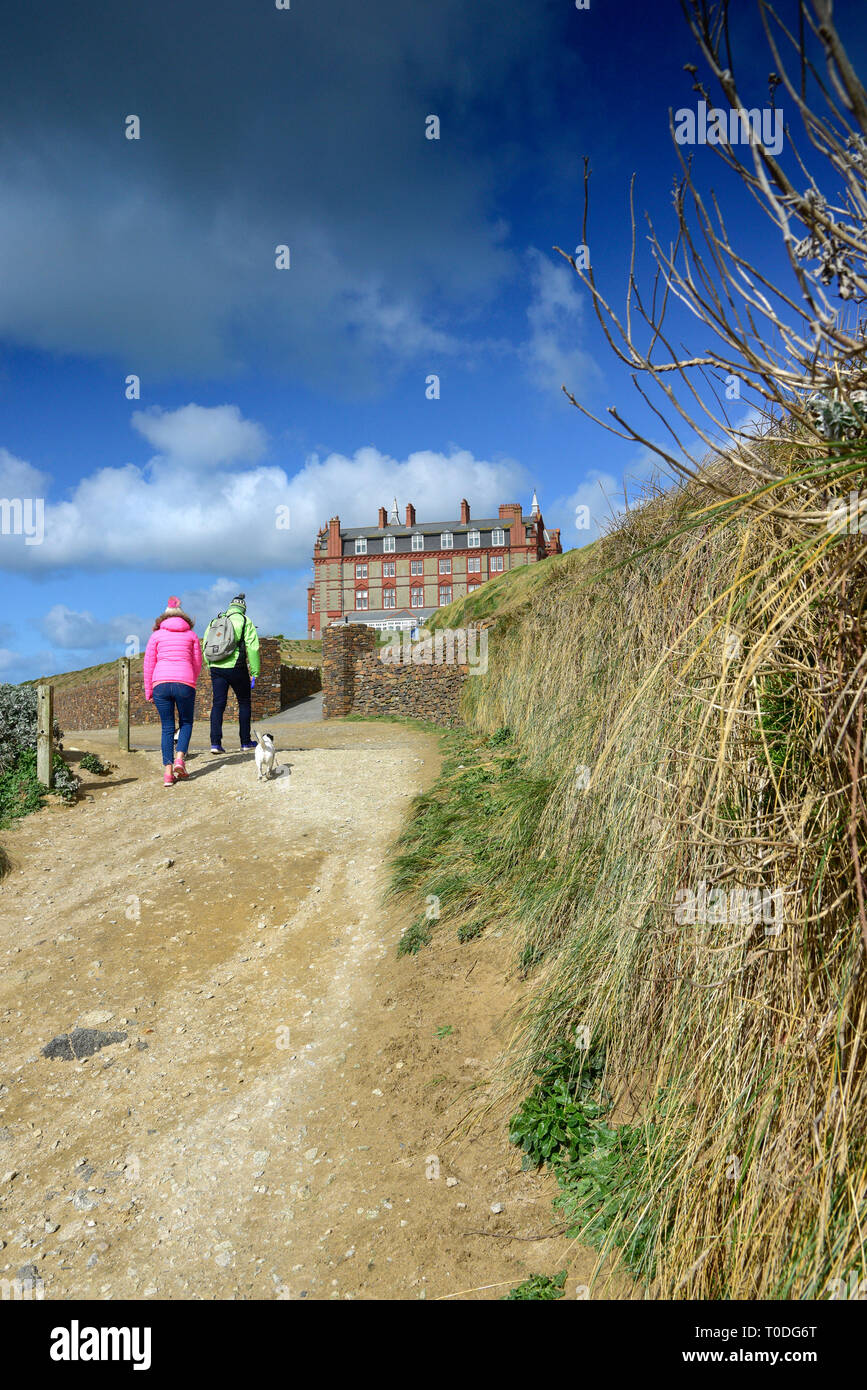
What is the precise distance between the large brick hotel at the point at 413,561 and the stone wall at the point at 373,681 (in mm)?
36140

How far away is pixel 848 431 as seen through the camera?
1.71 m

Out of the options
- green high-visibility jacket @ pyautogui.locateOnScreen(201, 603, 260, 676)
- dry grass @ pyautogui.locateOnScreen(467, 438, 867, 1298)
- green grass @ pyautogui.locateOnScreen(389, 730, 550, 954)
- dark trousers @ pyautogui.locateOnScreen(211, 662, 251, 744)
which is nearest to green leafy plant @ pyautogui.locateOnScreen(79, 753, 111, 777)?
dark trousers @ pyautogui.locateOnScreen(211, 662, 251, 744)

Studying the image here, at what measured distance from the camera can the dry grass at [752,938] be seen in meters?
1.73

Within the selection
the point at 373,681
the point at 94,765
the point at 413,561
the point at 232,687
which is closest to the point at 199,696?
the point at 373,681

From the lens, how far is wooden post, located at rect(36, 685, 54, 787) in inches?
324

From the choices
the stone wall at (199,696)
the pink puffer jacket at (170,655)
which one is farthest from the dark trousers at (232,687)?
the stone wall at (199,696)

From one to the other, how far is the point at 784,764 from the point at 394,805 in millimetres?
6236

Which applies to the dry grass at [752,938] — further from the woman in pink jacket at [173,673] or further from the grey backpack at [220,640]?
the grey backpack at [220,640]

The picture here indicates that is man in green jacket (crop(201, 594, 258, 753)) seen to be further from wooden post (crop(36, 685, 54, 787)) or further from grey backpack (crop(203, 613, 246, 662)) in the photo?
wooden post (crop(36, 685, 54, 787))

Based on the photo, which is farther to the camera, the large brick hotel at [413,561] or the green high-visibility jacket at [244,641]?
the large brick hotel at [413,561]

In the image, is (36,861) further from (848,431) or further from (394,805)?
(848,431)

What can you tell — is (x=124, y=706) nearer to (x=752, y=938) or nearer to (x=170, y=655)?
(x=170, y=655)

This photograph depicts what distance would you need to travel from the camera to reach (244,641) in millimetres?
9586
